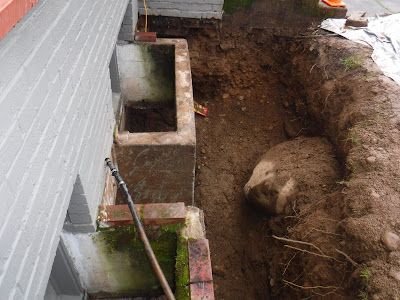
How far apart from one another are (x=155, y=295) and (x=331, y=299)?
5.37ft

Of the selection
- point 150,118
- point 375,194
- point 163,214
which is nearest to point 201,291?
point 163,214

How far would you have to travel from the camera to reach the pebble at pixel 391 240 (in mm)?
2826

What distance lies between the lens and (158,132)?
359 cm

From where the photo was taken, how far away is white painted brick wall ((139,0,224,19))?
5.13 meters

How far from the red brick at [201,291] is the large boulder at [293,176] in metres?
1.76

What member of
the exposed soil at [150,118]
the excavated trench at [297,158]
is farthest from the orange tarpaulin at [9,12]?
the exposed soil at [150,118]

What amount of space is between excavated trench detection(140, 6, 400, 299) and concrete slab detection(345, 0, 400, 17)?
1573mm

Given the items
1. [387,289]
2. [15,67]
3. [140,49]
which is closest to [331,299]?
[387,289]

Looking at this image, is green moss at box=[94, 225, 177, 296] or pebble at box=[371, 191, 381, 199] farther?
pebble at box=[371, 191, 381, 199]

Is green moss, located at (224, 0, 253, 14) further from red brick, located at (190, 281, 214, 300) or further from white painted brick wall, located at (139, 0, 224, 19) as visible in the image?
red brick, located at (190, 281, 214, 300)

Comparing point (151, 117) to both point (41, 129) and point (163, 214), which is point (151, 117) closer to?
point (163, 214)

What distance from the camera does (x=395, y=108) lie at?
3896mm

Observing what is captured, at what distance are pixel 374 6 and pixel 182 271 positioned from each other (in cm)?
619

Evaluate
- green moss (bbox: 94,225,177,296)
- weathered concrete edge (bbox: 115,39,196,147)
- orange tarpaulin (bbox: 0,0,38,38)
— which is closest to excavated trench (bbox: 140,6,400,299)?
green moss (bbox: 94,225,177,296)
